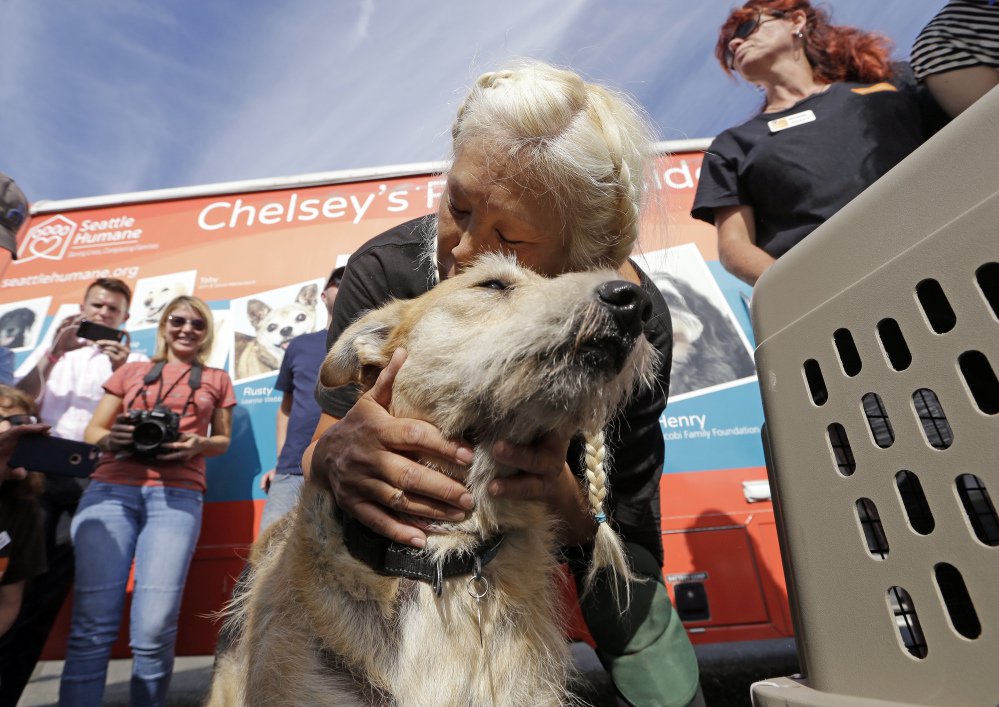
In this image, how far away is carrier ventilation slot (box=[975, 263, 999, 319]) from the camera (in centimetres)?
73

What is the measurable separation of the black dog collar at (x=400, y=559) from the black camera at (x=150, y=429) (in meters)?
2.55

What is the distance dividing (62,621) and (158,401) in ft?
5.29

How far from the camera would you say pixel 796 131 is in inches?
95.9

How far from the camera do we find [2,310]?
4.50 metres

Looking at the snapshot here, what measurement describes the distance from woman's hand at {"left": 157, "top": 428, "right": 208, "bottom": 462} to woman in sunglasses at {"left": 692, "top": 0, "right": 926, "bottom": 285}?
340cm

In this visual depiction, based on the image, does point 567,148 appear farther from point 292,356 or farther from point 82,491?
point 82,491

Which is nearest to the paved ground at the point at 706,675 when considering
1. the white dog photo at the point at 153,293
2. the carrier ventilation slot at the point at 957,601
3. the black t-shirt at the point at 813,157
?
the white dog photo at the point at 153,293

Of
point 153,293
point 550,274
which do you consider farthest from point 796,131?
point 153,293

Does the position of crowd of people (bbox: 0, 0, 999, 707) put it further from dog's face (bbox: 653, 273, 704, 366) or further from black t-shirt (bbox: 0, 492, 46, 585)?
dog's face (bbox: 653, 273, 704, 366)

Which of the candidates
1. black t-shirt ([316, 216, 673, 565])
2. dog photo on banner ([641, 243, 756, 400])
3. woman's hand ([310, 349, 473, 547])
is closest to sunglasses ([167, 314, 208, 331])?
black t-shirt ([316, 216, 673, 565])

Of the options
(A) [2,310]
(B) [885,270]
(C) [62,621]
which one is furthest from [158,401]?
(B) [885,270]

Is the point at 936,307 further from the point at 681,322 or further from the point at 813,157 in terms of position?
the point at 681,322

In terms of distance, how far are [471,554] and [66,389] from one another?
3.97 meters

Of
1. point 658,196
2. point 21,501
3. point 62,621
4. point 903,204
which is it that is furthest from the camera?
point 62,621
